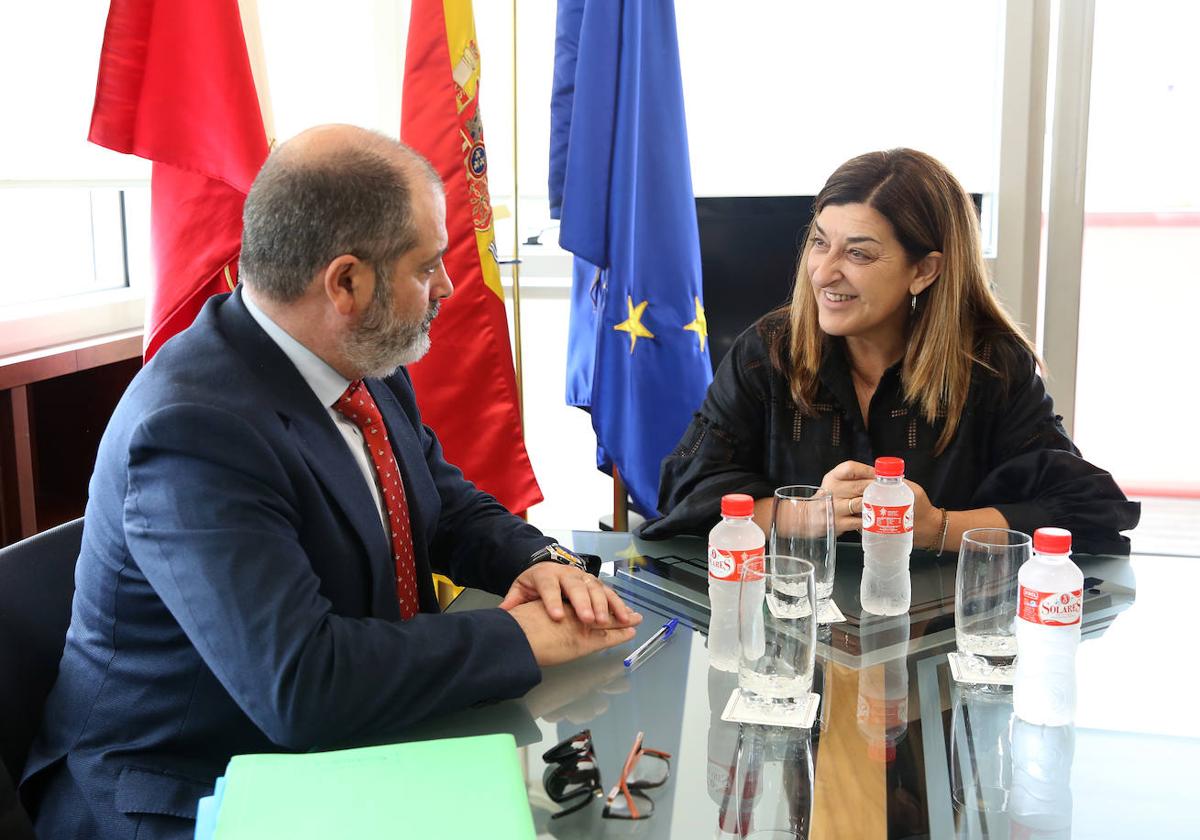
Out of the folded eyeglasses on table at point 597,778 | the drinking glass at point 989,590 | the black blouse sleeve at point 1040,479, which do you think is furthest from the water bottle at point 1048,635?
the black blouse sleeve at point 1040,479

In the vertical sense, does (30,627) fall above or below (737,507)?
below

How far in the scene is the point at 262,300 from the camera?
149cm

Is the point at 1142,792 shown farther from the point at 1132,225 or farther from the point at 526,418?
the point at 1132,225

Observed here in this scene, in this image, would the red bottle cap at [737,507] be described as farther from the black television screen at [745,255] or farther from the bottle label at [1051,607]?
the black television screen at [745,255]

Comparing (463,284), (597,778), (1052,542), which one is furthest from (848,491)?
(463,284)

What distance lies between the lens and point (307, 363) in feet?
5.00

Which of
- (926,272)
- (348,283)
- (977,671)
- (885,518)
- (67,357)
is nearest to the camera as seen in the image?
(977,671)

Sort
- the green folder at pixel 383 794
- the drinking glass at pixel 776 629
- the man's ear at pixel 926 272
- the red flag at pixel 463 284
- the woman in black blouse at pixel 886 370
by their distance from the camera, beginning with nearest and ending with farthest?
the green folder at pixel 383 794
the drinking glass at pixel 776 629
the woman in black blouse at pixel 886 370
the man's ear at pixel 926 272
the red flag at pixel 463 284

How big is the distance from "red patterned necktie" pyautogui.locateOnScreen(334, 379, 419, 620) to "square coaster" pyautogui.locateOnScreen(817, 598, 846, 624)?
573mm

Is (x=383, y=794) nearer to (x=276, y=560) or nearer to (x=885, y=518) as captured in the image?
(x=276, y=560)

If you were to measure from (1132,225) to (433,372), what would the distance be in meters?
3.31

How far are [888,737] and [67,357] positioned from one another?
2.26 meters

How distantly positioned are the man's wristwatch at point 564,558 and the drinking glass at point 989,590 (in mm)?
523

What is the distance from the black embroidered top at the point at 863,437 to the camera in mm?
2041
